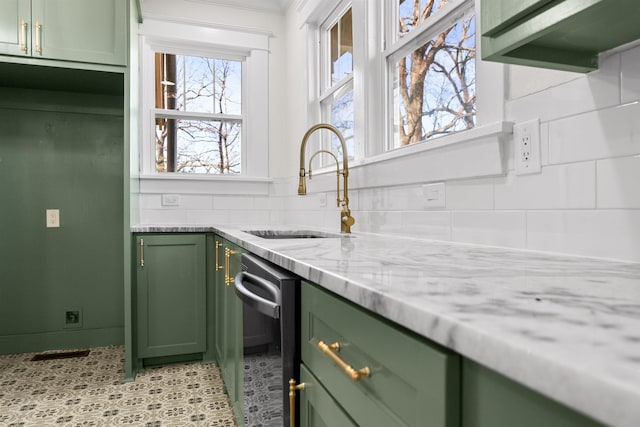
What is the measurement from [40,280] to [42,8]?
5.80 ft

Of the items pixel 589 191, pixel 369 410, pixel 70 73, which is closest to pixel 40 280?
pixel 70 73

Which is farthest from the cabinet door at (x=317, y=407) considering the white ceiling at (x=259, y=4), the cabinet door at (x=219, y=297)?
the white ceiling at (x=259, y=4)

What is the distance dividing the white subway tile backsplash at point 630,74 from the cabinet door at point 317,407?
864 millimetres

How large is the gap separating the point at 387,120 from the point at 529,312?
5.72 feet

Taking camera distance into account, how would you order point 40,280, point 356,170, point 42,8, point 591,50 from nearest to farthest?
point 591,50, point 356,170, point 42,8, point 40,280

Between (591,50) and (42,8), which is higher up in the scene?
(42,8)

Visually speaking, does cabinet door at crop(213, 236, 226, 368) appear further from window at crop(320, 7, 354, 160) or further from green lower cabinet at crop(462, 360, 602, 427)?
green lower cabinet at crop(462, 360, 602, 427)

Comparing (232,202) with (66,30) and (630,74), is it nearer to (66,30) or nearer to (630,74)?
(66,30)

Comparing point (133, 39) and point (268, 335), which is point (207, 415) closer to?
point (268, 335)

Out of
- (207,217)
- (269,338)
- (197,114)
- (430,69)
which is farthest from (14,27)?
(269,338)

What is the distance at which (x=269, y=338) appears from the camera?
1.10 metres

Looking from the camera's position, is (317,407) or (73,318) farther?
(73,318)

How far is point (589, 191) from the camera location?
0.97 metres

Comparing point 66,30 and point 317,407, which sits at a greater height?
point 66,30
